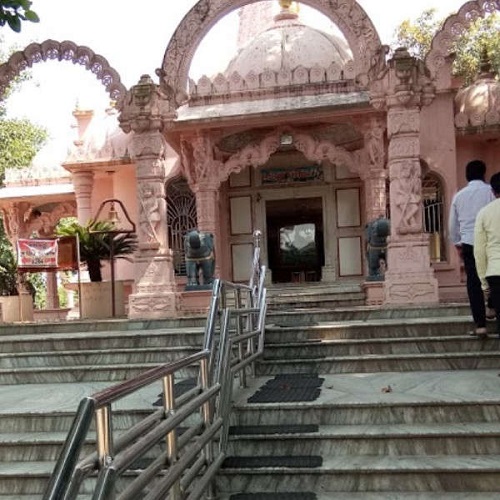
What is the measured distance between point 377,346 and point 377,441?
2.09m

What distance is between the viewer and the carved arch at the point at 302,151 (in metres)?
12.4

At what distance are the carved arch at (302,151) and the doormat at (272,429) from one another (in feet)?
27.7

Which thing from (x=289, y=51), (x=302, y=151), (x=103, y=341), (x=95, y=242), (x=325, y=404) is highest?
(x=289, y=51)

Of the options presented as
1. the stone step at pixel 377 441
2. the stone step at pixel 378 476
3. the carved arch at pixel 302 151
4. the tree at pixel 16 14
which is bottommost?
the stone step at pixel 378 476

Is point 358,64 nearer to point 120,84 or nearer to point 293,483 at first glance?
point 120,84

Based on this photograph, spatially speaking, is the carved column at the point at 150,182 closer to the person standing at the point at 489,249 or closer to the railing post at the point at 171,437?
the person standing at the point at 489,249

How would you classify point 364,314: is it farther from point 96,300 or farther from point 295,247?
point 295,247

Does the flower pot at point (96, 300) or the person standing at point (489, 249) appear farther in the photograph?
the flower pot at point (96, 300)

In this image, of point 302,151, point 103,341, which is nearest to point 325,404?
point 103,341

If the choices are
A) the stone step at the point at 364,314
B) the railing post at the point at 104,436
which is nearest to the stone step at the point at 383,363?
the stone step at the point at 364,314

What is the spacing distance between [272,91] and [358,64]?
325 centimetres

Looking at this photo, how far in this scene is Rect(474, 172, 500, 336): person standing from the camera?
5.09 metres

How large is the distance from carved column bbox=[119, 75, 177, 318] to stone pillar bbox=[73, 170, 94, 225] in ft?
19.1

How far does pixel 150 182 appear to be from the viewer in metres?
9.17
